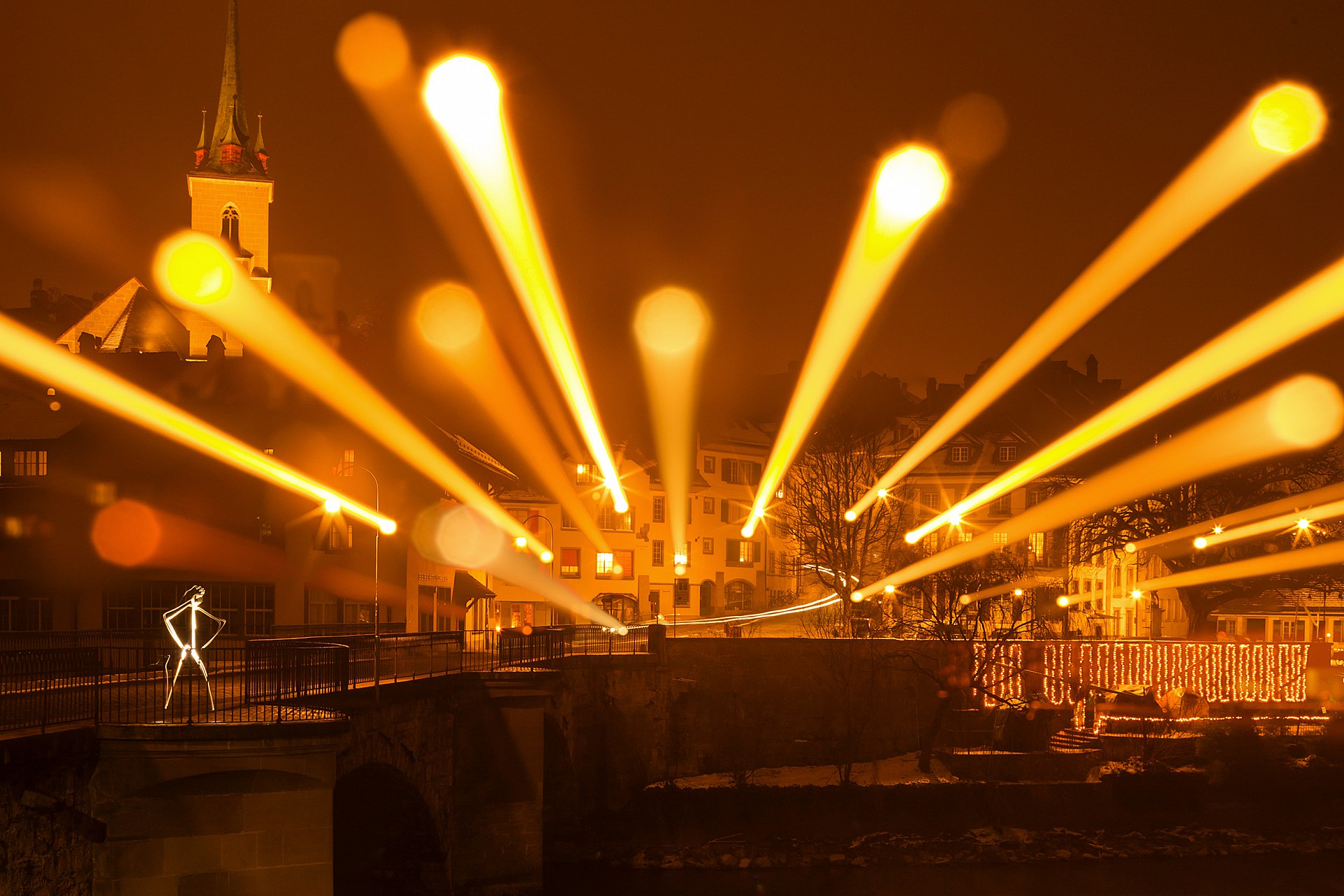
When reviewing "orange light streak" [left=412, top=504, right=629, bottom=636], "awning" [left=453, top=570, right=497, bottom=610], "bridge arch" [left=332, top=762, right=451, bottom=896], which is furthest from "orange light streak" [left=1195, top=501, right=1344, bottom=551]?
"bridge arch" [left=332, top=762, right=451, bottom=896]

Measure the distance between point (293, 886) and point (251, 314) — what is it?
55994mm

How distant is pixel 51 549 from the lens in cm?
3797

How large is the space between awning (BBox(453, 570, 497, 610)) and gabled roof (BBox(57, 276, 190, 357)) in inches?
1691

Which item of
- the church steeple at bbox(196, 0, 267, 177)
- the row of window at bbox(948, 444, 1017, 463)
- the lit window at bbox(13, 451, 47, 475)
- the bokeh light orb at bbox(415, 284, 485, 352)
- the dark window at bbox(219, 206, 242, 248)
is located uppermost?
the church steeple at bbox(196, 0, 267, 177)

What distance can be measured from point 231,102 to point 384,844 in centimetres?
8610

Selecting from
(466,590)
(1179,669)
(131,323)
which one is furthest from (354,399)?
(131,323)

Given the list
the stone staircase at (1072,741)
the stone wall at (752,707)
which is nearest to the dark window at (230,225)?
the stone wall at (752,707)

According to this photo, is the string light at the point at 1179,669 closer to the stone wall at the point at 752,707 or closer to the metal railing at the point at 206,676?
the stone wall at the point at 752,707

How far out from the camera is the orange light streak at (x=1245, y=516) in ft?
171

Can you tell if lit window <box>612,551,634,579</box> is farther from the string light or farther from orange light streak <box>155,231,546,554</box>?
the string light

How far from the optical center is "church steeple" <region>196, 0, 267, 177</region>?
96.9 m

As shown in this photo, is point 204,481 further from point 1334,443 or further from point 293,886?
point 1334,443

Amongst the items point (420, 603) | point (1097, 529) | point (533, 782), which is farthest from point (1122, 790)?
point (420, 603)

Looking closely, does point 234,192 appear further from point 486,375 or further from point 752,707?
point 752,707
